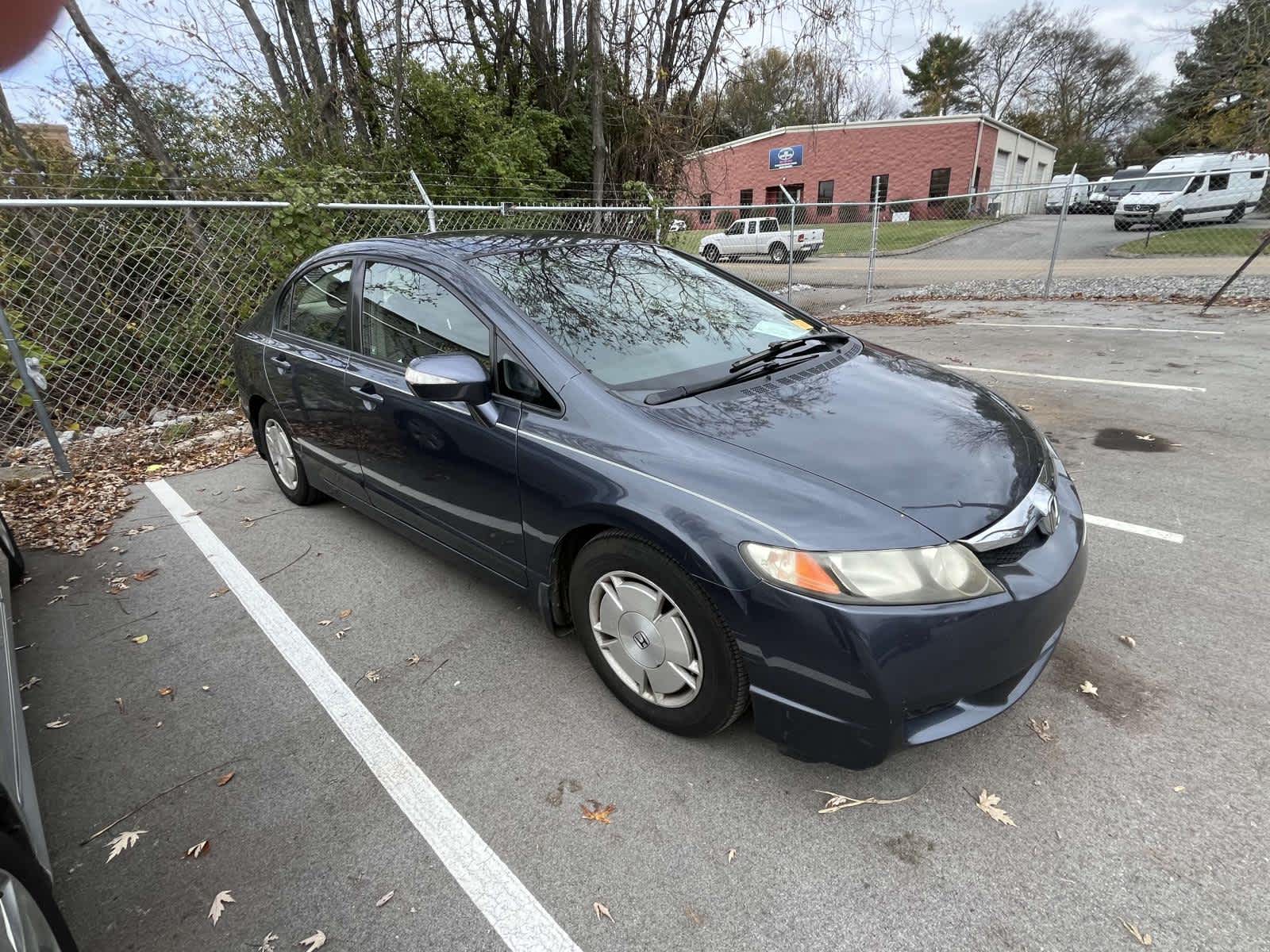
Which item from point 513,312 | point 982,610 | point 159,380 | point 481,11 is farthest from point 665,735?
point 481,11

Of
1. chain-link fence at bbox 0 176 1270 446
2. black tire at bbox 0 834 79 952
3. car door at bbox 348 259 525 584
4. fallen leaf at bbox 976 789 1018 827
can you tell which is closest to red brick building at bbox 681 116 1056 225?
chain-link fence at bbox 0 176 1270 446

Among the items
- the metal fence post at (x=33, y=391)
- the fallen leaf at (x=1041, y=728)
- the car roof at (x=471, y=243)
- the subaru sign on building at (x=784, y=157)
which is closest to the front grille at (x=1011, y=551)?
the fallen leaf at (x=1041, y=728)

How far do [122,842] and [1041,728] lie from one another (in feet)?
9.55

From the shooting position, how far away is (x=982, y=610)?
5.81ft

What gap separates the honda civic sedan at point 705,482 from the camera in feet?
5.84

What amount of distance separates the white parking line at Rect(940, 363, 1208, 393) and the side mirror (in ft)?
14.2

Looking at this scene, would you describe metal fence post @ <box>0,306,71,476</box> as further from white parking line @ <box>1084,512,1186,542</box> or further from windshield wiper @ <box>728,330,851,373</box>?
white parking line @ <box>1084,512,1186,542</box>

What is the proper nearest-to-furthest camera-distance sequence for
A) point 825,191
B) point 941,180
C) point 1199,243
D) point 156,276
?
point 156,276
point 1199,243
point 941,180
point 825,191

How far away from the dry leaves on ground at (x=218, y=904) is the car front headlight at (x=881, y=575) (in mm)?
1700

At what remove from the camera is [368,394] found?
304 centimetres

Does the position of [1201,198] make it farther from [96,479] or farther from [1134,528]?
[96,479]

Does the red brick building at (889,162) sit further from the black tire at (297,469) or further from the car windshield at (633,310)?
the car windshield at (633,310)

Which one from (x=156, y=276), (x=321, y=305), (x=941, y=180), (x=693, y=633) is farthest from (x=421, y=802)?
(x=941, y=180)

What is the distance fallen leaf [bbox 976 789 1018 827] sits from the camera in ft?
6.28
